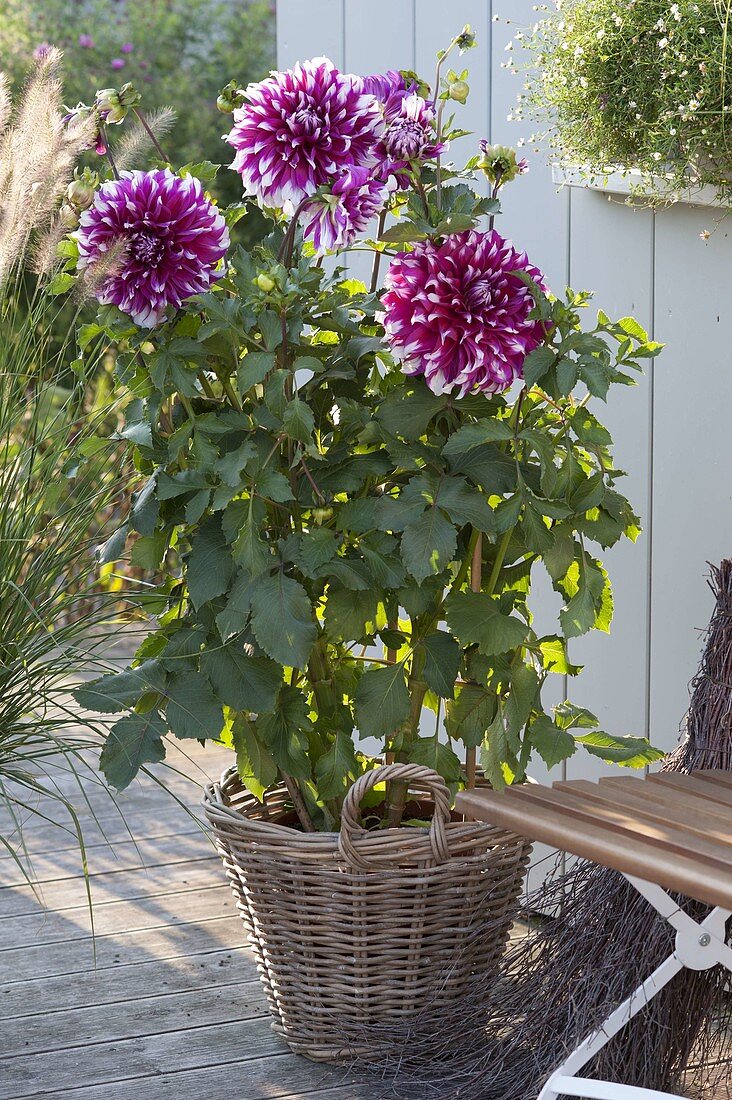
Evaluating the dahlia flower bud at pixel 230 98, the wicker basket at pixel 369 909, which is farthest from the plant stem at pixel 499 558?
the dahlia flower bud at pixel 230 98

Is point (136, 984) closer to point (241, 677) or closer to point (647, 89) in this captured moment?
point (241, 677)

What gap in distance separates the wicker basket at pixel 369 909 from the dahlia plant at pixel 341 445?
0.28ft

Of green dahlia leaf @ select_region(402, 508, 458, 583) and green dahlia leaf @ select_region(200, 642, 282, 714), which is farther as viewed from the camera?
green dahlia leaf @ select_region(200, 642, 282, 714)

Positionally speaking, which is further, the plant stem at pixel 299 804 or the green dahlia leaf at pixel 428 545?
the plant stem at pixel 299 804

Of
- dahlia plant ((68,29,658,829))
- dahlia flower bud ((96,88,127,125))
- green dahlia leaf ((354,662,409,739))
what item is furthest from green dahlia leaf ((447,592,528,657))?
dahlia flower bud ((96,88,127,125))

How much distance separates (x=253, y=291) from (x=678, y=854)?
2.61 feet

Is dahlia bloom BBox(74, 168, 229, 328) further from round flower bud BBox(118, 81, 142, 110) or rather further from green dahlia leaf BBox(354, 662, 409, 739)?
green dahlia leaf BBox(354, 662, 409, 739)

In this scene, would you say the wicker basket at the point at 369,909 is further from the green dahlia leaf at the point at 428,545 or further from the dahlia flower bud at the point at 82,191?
the dahlia flower bud at the point at 82,191

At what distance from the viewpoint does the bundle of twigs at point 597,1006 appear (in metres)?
1.75

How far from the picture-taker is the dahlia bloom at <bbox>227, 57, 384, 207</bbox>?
5.43ft

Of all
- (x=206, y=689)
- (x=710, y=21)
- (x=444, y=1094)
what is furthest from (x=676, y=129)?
(x=444, y=1094)

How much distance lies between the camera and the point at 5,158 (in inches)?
73.6

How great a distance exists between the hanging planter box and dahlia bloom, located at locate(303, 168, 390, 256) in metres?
0.48

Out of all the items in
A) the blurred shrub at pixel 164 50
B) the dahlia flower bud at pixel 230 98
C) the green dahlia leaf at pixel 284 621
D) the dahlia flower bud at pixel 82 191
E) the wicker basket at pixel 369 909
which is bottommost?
the wicker basket at pixel 369 909
